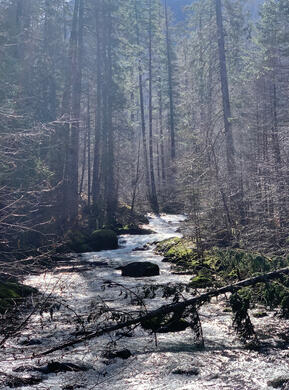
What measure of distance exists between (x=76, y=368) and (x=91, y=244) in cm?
1383

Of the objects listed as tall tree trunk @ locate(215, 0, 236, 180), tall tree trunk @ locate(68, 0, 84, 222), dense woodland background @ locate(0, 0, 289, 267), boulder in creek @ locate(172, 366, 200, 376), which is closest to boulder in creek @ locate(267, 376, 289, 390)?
boulder in creek @ locate(172, 366, 200, 376)

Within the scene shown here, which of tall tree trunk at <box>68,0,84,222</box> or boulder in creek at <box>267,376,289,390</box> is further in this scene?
tall tree trunk at <box>68,0,84,222</box>

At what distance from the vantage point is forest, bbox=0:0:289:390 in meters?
5.80

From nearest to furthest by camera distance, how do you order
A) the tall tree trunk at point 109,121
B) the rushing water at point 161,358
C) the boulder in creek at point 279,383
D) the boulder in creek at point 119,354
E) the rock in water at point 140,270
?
1. the boulder in creek at point 279,383
2. the rushing water at point 161,358
3. the boulder in creek at point 119,354
4. the rock in water at point 140,270
5. the tall tree trunk at point 109,121

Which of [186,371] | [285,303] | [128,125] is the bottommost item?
[186,371]

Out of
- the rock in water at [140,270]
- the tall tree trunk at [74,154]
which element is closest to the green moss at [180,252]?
the rock in water at [140,270]

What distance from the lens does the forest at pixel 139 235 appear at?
19.0 ft

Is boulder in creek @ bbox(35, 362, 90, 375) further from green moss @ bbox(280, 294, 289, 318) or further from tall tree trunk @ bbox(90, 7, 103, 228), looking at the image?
tall tree trunk @ bbox(90, 7, 103, 228)

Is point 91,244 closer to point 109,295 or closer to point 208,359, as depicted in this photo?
point 109,295

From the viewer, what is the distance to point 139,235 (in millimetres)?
23266

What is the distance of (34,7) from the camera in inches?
1075

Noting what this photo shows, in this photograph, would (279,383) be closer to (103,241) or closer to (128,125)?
(103,241)

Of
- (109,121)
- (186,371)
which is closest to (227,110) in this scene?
(109,121)

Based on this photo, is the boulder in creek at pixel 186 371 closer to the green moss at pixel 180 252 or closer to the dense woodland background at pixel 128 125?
the dense woodland background at pixel 128 125
